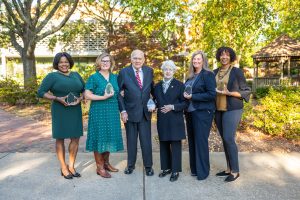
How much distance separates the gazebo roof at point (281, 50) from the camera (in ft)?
67.4

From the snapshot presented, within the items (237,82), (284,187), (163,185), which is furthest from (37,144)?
(284,187)

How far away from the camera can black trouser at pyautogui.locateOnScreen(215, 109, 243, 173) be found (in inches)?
178

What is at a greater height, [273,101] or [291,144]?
[273,101]

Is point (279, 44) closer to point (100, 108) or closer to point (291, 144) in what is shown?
point (291, 144)

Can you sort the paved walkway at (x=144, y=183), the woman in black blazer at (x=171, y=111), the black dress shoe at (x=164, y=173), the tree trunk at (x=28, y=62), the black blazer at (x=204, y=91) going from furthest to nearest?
the tree trunk at (x=28, y=62) < the black dress shoe at (x=164, y=173) < the woman in black blazer at (x=171, y=111) < the black blazer at (x=204, y=91) < the paved walkway at (x=144, y=183)

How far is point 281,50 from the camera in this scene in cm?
2081

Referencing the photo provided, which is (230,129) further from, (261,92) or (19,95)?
(261,92)

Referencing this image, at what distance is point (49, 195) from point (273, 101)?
536 cm

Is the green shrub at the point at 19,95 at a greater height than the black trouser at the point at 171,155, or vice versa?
the green shrub at the point at 19,95

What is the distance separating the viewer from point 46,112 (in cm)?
1148

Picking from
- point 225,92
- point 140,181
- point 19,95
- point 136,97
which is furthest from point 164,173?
point 19,95

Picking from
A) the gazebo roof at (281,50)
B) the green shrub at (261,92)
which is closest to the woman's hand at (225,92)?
the green shrub at (261,92)

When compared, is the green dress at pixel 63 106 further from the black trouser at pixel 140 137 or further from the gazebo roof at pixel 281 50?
the gazebo roof at pixel 281 50

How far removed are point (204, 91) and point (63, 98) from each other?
193cm
